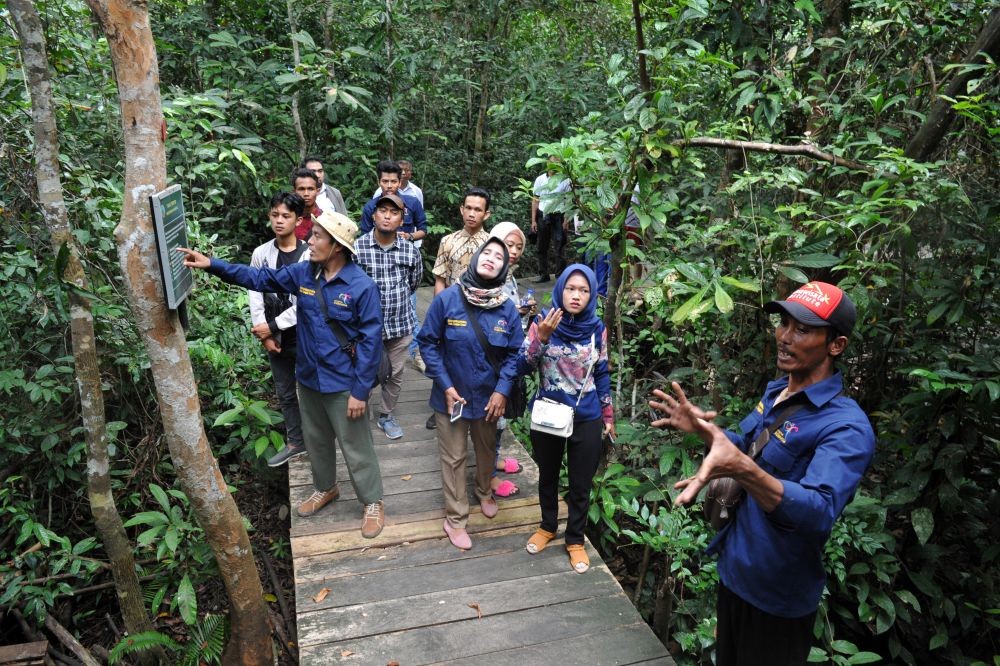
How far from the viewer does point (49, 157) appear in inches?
134

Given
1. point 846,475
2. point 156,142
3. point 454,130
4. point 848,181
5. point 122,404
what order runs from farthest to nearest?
1. point 454,130
2. point 122,404
3. point 848,181
4. point 156,142
5. point 846,475

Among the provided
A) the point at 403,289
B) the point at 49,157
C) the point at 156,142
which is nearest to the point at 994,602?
the point at 403,289

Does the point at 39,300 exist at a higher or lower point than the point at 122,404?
higher

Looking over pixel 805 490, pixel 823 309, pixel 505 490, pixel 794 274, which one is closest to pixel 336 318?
pixel 505 490

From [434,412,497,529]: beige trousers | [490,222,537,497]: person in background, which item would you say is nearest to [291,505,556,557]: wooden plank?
[434,412,497,529]: beige trousers

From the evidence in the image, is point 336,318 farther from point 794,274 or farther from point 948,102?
point 948,102

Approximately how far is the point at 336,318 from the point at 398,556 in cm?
163

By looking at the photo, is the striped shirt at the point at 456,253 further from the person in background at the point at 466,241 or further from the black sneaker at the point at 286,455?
the black sneaker at the point at 286,455

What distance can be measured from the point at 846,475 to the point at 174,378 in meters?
2.89

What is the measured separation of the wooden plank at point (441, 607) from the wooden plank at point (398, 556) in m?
0.32

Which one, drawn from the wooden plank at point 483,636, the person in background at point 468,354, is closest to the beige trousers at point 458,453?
the person in background at point 468,354

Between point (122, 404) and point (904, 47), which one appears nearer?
point (904, 47)

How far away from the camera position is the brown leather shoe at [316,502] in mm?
4676

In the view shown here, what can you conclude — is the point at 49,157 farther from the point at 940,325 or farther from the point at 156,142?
the point at 940,325
